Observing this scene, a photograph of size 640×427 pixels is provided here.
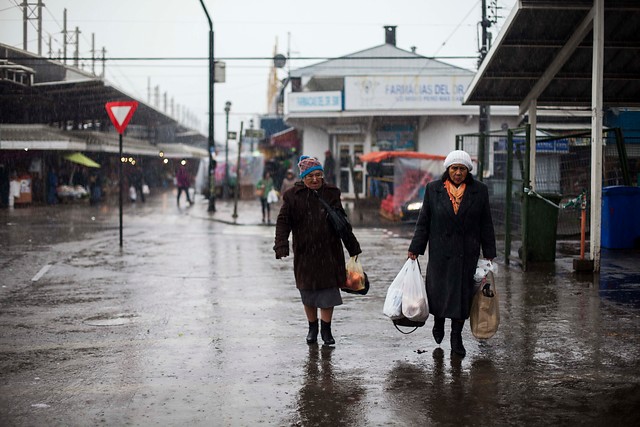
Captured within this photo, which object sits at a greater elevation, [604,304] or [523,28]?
[523,28]

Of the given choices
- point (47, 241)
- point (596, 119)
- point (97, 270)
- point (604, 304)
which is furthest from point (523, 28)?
point (47, 241)

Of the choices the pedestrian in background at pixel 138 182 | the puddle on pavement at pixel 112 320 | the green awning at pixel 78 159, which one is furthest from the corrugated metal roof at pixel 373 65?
the puddle on pavement at pixel 112 320

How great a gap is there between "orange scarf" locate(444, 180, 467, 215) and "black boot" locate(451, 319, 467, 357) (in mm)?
931

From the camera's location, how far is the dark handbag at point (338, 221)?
22.8 feet

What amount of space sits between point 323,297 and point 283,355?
0.62 metres

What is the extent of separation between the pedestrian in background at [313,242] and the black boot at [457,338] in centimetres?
103

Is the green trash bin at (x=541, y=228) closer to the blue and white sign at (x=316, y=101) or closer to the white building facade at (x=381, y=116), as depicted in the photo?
the white building facade at (x=381, y=116)

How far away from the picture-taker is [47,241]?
17719 millimetres

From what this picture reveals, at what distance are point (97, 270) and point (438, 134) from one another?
2634 centimetres

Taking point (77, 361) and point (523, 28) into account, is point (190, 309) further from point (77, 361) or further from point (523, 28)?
point (523, 28)

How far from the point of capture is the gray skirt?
7.02m

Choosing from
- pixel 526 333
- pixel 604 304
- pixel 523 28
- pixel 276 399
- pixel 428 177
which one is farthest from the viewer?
pixel 428 177

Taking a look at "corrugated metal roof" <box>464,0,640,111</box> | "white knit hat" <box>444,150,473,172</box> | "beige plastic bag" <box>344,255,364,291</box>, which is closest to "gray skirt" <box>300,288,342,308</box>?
"beige plastic bag" <box>344,255,364,291</box>

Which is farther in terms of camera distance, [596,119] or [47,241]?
[47,241]
